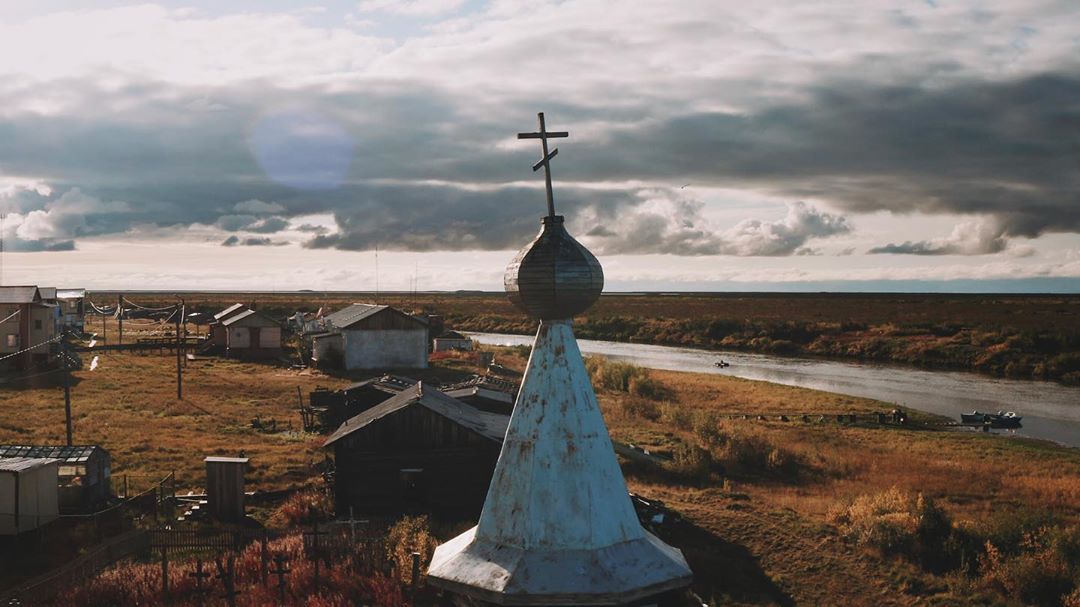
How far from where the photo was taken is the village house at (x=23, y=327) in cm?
4322

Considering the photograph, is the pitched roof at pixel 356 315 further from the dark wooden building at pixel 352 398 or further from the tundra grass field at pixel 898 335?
the tundra grass field at pixel 898 335

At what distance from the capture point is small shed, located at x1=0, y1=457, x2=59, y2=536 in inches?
674

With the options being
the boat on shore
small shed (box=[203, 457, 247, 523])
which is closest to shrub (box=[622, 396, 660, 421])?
the boat on shore

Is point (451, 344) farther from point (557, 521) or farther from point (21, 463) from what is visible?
point (557, 521)

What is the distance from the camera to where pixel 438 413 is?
19734 millimetres

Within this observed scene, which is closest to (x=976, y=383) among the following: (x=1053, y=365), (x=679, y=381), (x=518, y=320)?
(x=1053, y=365)

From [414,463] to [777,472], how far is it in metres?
12.0

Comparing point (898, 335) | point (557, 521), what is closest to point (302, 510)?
point (557, 521)

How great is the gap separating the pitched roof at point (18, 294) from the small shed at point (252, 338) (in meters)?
11.9

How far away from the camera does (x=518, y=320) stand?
106438mm

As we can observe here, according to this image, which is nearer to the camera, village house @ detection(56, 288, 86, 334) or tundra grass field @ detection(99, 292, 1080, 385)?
tundra grass field @ detection(99, 292, 1080, 385)

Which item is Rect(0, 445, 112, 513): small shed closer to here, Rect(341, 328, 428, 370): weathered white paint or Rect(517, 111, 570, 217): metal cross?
Rect(517, 111, 570, 217): metal cross

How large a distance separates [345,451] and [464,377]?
83.1 feet

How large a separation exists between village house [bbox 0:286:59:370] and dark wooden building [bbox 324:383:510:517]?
31563 mm
